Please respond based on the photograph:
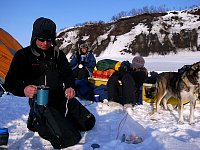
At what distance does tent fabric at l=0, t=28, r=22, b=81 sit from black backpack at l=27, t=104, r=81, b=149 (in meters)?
4.54

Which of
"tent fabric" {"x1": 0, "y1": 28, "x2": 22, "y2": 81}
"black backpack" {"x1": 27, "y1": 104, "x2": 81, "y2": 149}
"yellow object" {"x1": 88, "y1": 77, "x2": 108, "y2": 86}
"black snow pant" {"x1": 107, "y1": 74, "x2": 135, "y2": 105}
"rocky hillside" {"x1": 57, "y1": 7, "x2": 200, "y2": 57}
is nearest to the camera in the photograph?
"black backpack" {"x1": 27, "y1": 104, "x2": 81, "y2": 149}

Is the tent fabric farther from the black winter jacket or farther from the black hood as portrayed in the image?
the black hood

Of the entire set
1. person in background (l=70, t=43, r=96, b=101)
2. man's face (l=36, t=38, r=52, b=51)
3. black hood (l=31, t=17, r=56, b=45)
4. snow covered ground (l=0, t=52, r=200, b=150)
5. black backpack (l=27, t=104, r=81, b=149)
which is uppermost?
black hood (l=31, t=17, r=56, b=45)

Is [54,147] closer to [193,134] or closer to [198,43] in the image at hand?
[193,134]

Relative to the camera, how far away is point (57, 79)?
12.8ft

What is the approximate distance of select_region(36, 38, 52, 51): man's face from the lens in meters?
3.68

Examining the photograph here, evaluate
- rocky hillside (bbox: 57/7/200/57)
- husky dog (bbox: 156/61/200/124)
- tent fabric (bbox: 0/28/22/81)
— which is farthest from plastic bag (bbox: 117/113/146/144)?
rocky hillside (bbox: 57/7/200/57)

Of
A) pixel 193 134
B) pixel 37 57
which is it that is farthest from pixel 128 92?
pixel 37 57

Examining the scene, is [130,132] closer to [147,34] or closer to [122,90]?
[122,90]

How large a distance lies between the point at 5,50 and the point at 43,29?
15.8 feet

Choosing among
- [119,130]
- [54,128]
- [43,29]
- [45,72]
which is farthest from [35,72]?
[119,130]

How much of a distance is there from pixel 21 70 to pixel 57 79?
0.46 meters

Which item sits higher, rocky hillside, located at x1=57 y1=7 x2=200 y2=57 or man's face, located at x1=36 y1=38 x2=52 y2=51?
rocky hillside, located at x1=57 y1=7 x2=200 y2=57

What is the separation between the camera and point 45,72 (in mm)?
3826
